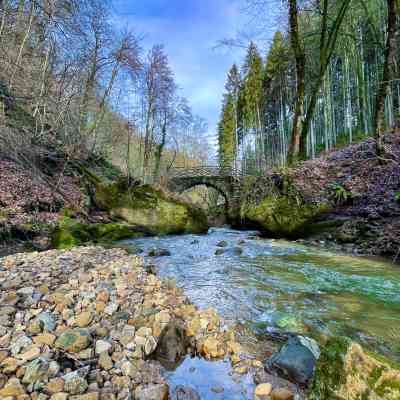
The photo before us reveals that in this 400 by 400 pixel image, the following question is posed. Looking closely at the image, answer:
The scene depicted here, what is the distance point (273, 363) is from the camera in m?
1.76

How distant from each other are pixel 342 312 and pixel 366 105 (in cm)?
1706

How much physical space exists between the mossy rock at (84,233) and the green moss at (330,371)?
5404mm

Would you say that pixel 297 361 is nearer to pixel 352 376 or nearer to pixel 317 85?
pixel 352 376

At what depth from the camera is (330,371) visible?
123 centimetres

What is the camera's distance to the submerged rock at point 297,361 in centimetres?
163

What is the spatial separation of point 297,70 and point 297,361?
31.4 feet

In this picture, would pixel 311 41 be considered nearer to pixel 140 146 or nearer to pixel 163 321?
pixel 140 146

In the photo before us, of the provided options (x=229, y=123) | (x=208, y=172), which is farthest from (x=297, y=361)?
(x=229, y=123)

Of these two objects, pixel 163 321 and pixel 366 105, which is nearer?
pixel 163 321

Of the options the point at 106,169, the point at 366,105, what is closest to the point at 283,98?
the point at 366,105

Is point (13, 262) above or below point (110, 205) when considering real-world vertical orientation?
below

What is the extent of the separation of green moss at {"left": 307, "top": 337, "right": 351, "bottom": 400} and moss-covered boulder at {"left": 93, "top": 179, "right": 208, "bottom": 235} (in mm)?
7556

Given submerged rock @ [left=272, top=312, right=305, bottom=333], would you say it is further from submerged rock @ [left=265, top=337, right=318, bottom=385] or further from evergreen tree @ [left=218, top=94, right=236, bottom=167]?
evergreen tree @ [left=218, top=94, right=236, bottom=167]

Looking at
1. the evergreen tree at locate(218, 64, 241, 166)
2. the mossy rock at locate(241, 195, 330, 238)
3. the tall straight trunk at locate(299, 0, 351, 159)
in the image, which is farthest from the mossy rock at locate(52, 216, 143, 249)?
the evergreen tree at locate(218, 64, 241, 166)
